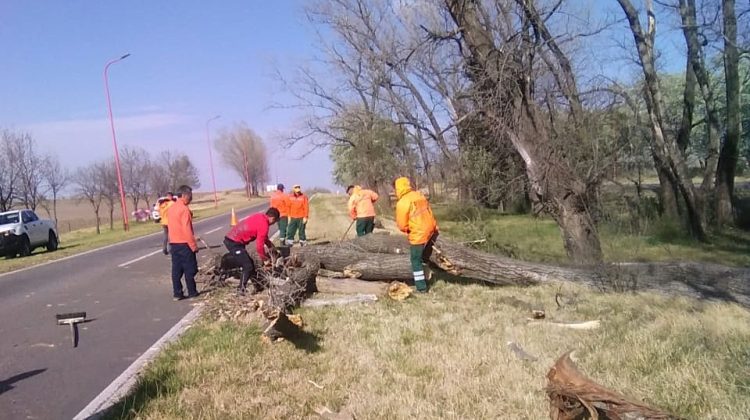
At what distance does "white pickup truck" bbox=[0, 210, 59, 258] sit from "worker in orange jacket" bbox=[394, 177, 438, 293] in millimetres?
16288

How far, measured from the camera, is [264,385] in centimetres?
511

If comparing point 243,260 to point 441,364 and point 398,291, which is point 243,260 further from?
point 441,364

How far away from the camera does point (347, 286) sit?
9430 millimetres

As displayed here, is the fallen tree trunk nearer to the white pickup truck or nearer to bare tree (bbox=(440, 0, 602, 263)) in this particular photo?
bare tree (bbox=(440, 0, 602, 263))

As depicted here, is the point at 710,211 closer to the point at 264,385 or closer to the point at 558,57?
the point at 558,57

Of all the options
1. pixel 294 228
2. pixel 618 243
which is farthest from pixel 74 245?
pixel 618 243

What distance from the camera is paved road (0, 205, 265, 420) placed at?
206 inches

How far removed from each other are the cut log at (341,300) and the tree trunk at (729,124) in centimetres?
1274

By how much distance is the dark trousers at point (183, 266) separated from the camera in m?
9.52

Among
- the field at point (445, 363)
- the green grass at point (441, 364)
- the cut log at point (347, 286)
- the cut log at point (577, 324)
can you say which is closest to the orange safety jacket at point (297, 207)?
the cut log at point (347, 286)

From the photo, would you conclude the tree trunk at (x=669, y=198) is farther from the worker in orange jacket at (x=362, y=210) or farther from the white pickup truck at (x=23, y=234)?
the white pickup truck at (x=23, y=234)

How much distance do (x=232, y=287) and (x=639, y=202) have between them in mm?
15238

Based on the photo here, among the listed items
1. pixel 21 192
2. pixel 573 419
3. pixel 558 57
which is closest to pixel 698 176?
pixel 558 57

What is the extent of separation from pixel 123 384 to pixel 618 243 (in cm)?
1092
